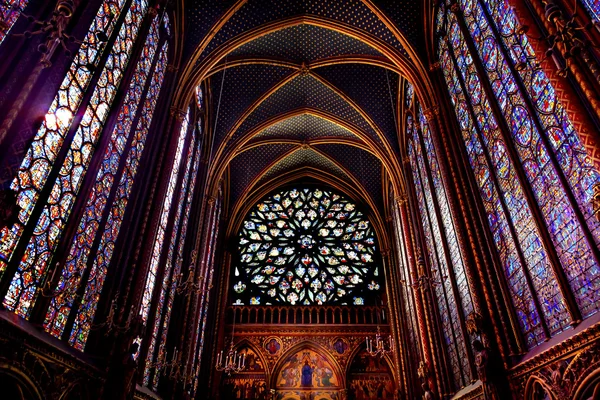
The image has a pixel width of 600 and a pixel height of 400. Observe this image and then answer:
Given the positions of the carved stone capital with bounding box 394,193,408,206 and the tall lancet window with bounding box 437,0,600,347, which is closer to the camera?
the tall lancet window with bounding box 437,0,600,347

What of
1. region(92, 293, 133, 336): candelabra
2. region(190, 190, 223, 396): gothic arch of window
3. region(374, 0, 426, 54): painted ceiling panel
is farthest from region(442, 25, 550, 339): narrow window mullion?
region(190, 190, 223, 396): gothic arch of window

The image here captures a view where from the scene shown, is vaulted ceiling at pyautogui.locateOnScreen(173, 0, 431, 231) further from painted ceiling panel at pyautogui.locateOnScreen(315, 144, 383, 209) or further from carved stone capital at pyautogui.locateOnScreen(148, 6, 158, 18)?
carved stone capital at pyautogui.locateOnScreen(148, 6, 158, 18)

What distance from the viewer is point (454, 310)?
11727 mm

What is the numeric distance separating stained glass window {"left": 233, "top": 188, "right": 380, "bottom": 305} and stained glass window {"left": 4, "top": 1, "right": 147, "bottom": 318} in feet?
43.3

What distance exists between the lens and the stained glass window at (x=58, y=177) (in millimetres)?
6102

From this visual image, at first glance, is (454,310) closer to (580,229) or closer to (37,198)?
(580,229)

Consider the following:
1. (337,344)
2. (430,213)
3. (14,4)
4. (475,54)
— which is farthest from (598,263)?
(337,344)

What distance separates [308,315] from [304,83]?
1024 cm

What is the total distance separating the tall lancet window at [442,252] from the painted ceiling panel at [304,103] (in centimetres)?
314

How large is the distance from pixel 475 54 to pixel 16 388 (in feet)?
35.5

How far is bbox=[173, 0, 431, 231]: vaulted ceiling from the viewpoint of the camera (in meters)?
13.7

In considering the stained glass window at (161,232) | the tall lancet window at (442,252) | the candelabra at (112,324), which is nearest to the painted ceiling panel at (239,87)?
the stained glass window at (161,232)

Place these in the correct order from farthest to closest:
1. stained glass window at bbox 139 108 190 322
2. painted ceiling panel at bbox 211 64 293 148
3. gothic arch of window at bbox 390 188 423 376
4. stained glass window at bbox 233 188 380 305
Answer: stained glass window at bbox 233 188 380 305
painted ceiling panel at bbox 211 64 293 148
gothic arch of window at bbox 390 188 423 376
stained glass window at bbox 139 108 190 322

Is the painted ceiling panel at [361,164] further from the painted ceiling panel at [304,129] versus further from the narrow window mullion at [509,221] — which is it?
the narrow window mullion at [509,221]
